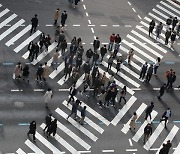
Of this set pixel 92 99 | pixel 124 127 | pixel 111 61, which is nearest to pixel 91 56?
pixel 111 61

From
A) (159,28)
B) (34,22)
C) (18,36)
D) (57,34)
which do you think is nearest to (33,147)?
(57,34)

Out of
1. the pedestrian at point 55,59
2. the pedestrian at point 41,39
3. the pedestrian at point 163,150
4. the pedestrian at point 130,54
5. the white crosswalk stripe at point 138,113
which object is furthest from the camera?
the pedestrian at point 130,54

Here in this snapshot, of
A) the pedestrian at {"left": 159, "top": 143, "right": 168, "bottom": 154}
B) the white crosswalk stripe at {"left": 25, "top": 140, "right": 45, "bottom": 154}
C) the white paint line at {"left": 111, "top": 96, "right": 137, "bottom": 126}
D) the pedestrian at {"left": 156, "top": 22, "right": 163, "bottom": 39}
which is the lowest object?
the white crosswalk stripe at {"left": 25, "top": 140, "right": 45, "bottom": 154}

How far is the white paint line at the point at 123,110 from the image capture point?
39.0 metres

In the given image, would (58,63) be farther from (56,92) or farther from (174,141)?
(174,141)

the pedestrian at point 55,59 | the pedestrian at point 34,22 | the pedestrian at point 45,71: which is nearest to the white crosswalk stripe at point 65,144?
the pedestrian at point 45,71

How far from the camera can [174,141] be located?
38.2 m

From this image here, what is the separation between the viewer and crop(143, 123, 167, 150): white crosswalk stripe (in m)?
37.4

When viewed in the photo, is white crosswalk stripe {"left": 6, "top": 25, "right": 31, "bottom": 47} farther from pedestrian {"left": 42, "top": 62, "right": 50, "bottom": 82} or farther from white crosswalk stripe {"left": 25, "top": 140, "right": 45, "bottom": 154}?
white crosswalk stripe {"left": 25, "top": 140, "right": 45, "bottom": 154}

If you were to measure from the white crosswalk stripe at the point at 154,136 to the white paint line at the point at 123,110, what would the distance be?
9.22 ft

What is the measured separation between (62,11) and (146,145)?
1860 centimetres

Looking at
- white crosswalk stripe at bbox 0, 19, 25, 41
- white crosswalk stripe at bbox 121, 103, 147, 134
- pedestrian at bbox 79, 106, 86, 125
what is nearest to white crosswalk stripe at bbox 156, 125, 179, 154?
white crosswalk stripe at bbox 121, 103, 147, 134

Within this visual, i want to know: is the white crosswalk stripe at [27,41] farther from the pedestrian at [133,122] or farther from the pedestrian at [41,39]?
the pedestrian at [133,122]

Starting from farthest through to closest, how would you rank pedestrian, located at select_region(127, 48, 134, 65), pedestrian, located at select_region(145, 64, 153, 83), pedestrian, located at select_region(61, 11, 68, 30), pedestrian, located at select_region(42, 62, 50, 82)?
pedestrian, located at select_region(61, 11, 68, 30)
pedestrian, located at select_region(127, 48, 134, 65)
pedestrian, located at select_region(145, 64, 153, 83)
pedestrian, located at select_region(42, 62, 50, 82)
